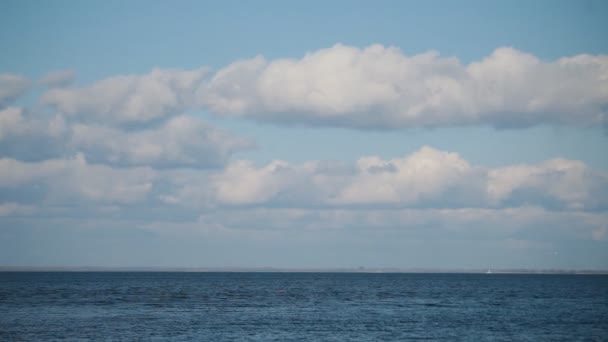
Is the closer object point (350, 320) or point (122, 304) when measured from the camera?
point (350, 320)

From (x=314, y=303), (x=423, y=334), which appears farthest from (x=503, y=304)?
(x=423, y=334)

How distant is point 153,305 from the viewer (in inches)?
4090

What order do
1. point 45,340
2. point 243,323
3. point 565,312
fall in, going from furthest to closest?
point 565,312, point 243,323, point 45,340

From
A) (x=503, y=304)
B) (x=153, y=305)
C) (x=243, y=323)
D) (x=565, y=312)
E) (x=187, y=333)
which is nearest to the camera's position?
(x=187, y=333)

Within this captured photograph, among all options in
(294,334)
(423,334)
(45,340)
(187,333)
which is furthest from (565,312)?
(45,340)

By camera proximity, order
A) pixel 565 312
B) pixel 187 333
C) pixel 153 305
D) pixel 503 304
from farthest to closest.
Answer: pixel 503 304
pixel 153 305
pixel 565 312
pixel 187 333

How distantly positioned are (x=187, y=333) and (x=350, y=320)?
21771 mm

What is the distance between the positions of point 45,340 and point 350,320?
34.9 m

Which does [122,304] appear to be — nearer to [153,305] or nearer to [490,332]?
[153,305]

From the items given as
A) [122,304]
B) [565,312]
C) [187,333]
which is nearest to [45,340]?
[187,333]

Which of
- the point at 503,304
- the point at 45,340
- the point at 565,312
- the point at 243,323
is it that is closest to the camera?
the point at 45,340

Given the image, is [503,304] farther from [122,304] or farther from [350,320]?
[122,304]

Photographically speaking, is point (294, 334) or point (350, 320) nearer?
point (294, 334)

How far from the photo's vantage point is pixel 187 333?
69.8 metres
